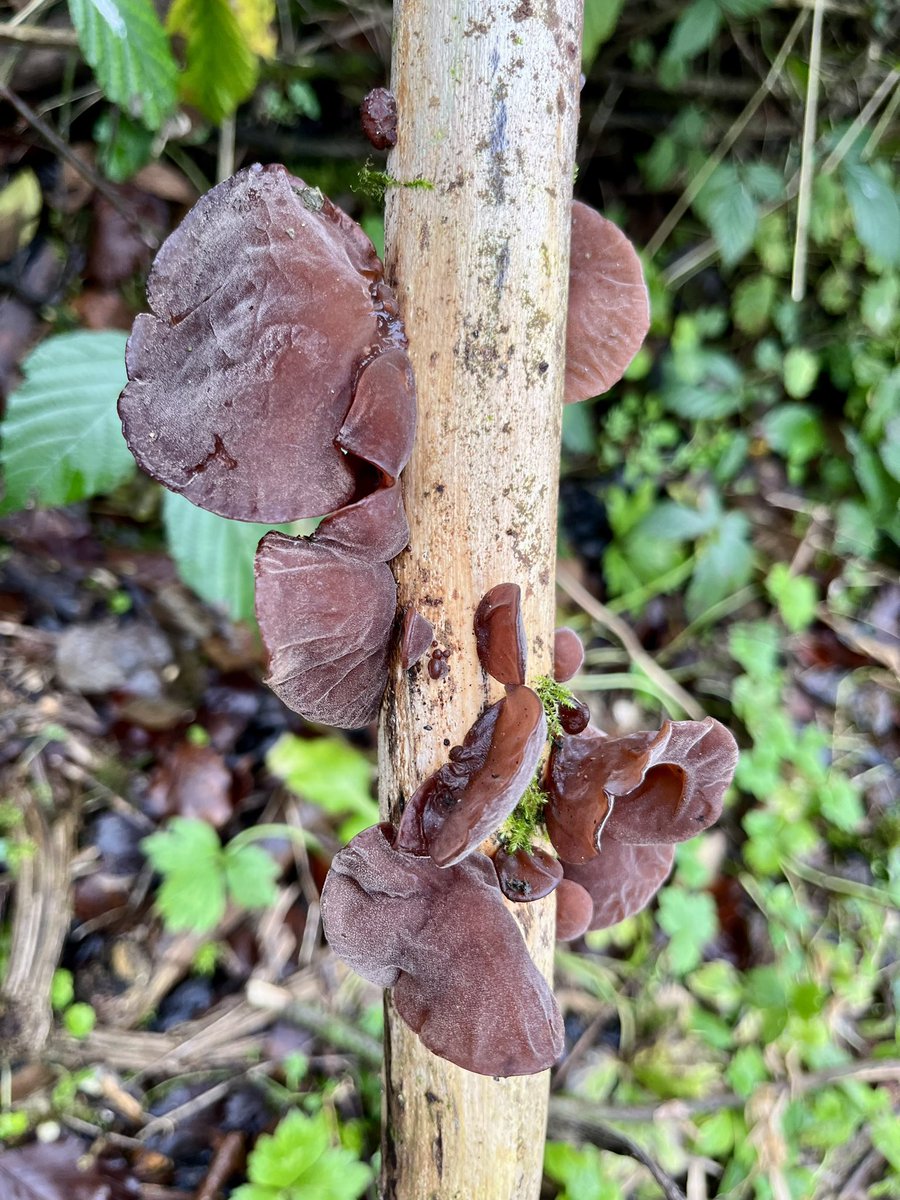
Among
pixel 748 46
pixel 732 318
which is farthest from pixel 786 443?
pixel 748 46

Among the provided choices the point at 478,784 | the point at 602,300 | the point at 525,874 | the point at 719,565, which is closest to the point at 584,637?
the point at 719,565

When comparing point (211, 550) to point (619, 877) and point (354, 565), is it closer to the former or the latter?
point (354, 565)

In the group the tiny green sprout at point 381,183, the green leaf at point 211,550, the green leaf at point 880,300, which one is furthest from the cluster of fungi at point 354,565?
the green leaf at point 880,300

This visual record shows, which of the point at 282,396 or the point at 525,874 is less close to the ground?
the point at 282,396

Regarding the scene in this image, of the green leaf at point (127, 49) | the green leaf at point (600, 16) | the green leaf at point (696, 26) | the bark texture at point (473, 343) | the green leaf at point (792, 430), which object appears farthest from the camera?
the green leaf at point (792, 430)

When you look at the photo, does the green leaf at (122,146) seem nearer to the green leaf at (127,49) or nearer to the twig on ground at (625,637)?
the green leaf at (127,49)

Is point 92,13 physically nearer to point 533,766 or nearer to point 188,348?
point 188,348

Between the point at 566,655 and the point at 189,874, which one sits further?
the point at 189,874
